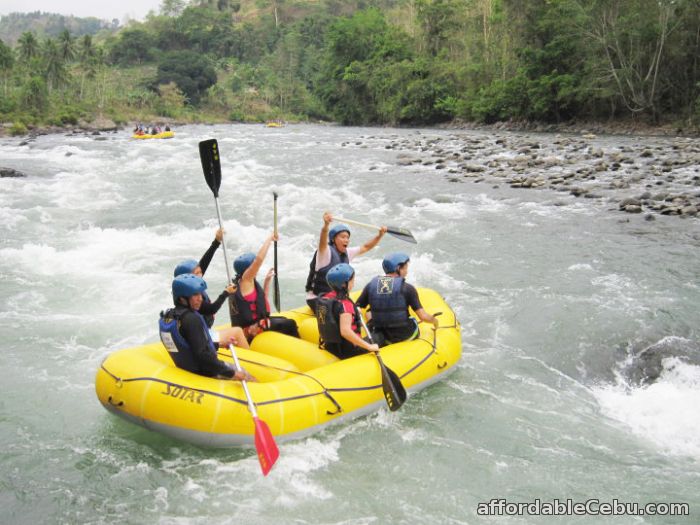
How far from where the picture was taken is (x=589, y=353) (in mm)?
5852

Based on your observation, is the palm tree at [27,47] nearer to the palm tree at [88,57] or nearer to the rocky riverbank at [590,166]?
the palm tree at [88,57]

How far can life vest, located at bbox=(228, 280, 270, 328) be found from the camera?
5.11m

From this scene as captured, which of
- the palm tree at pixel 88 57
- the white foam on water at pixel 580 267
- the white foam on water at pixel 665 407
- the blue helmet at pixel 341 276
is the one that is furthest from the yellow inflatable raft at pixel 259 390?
the palm tree at pixel 88 57

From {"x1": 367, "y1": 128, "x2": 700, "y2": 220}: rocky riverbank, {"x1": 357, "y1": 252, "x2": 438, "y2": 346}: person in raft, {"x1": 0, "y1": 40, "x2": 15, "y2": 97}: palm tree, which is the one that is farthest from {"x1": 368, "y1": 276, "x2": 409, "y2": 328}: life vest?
{"x1": 0, "y1": 40, "x2": 15, "y2": 97}: palm tree

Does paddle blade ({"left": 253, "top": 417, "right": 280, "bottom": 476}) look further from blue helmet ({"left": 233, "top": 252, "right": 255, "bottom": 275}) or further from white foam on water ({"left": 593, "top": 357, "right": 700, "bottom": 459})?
white foam on water ({"left": 593, "top": 357, "right": 700, "bottom": 459})

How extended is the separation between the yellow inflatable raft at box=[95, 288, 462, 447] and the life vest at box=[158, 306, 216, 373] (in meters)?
0.07

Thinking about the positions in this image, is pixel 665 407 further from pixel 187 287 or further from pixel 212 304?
pixel 187 287

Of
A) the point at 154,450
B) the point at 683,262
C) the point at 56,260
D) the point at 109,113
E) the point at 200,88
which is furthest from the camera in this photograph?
the point at 200,88

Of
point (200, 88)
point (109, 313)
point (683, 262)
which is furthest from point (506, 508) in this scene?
point (200, 88)

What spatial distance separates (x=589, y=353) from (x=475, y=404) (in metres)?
1.52

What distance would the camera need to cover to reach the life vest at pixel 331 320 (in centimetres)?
473

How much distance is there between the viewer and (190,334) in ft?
13.4

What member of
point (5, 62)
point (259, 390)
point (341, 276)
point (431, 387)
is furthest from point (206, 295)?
point (5, 62)

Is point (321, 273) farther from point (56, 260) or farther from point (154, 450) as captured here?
point (56, 260)
